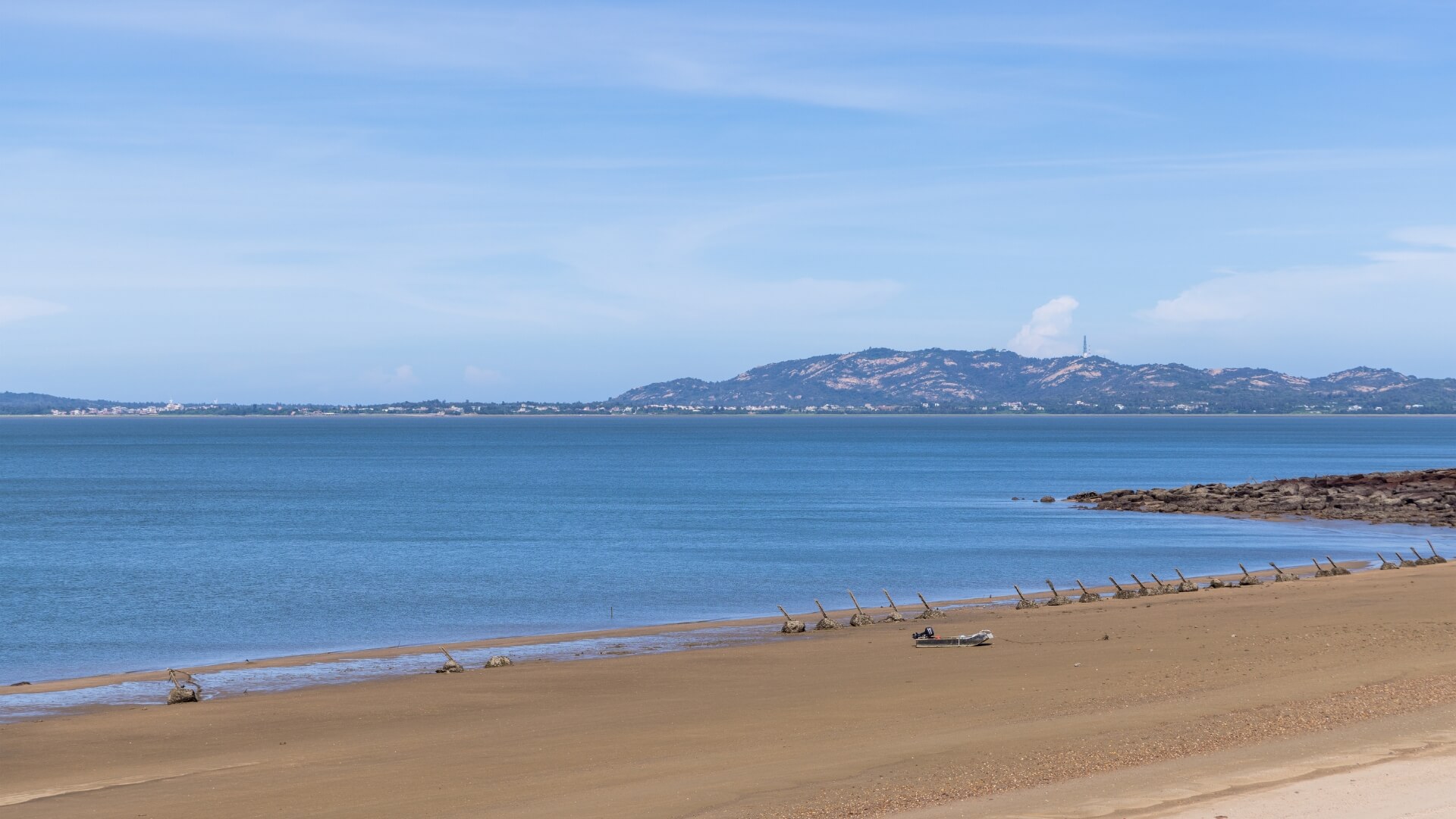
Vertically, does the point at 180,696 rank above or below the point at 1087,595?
above

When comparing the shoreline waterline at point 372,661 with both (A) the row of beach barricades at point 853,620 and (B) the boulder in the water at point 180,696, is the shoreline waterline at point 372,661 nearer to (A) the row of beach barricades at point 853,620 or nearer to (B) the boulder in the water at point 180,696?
(A) the row of beach barricades at point 853,620

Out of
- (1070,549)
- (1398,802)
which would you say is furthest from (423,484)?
(1398,802)

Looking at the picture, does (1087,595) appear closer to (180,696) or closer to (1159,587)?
(1159,587)

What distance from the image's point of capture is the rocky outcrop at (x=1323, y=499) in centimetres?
7481

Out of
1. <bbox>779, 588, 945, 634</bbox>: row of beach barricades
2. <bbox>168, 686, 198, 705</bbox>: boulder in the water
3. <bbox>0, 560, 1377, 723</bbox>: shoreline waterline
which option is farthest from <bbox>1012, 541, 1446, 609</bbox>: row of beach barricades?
<bbox>168, 686, 198, 705</bbox>: boulder in the water

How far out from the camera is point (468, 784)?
57.0ft

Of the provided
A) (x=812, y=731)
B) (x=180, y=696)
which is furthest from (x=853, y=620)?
(x=180, y=696)

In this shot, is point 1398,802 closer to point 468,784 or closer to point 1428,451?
point 468,784

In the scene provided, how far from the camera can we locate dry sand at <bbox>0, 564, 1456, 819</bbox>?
1532 cm

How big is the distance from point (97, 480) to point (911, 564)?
9822 cm

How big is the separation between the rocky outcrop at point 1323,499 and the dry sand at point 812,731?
47.4 m

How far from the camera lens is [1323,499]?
80.0m

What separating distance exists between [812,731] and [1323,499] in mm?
69272

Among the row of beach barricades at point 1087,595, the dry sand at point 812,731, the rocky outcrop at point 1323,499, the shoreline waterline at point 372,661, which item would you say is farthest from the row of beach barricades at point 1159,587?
the rocky outcrop at point 1323,499
